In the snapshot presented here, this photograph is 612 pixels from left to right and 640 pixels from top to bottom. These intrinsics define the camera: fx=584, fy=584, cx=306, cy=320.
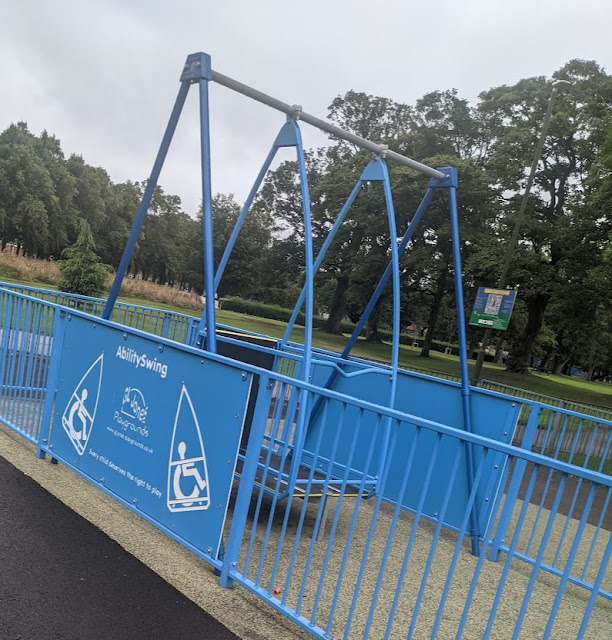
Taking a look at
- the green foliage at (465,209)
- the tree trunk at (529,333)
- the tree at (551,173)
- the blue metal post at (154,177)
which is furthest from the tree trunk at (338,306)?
the blue metal post at (154,177)

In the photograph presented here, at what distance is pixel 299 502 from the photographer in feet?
17.7

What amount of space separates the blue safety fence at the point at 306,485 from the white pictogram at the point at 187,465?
0.01 meters

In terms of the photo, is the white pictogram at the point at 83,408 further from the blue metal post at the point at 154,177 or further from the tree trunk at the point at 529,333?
the tree trunk at the point at 529,333

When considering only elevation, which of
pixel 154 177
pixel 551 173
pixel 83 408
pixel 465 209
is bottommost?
pixel 83 408

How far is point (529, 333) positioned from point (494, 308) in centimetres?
1696

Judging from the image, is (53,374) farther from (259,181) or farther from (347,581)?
(347,581)

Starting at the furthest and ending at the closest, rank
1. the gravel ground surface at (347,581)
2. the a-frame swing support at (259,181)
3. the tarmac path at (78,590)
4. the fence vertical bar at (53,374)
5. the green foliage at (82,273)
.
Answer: the green foliage at (82,273)
the fence vertical bar at (53,374)
the a-frame swing support at (259,181)
the gravel ground surface at (347,581)
the tarmac path at (78,590)

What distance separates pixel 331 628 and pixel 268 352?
2.76m

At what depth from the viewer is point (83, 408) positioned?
446 centimetres

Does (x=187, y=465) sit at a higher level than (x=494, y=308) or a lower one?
lower

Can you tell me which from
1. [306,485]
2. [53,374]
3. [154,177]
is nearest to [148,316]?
[53,374]

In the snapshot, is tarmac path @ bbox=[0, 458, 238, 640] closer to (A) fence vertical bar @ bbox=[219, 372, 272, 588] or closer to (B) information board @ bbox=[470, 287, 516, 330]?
(A) fence vertical bar @ bbox=[219, 372, 272, 588]

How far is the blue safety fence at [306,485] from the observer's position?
2924 mm

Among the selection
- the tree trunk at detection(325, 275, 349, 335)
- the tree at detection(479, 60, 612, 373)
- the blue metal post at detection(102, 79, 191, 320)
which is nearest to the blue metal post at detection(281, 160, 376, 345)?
the blue metal post at detection(102, 79, 191, 320)
